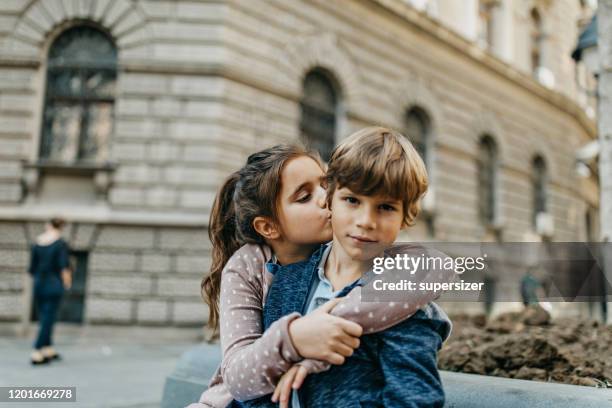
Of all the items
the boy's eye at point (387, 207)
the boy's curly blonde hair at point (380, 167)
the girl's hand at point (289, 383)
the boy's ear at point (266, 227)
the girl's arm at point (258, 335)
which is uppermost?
the boy's curly blonde hair at point (380, 167)

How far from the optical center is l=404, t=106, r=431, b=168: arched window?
13.7 m

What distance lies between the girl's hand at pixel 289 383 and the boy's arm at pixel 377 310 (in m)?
0.02

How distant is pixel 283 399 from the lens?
1343 mm

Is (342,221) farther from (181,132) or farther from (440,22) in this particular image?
(440,22)

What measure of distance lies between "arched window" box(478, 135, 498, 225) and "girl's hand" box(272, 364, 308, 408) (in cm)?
1498

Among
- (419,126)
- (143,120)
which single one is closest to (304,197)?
(143,120)

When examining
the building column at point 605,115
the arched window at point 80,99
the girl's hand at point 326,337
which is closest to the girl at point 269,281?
the girl's hand at point 326,337

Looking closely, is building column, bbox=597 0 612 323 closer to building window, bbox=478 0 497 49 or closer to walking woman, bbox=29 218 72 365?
walking woman, bbox=29 218 72 365

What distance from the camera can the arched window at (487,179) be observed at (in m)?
15.7

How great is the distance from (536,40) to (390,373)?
812 inches

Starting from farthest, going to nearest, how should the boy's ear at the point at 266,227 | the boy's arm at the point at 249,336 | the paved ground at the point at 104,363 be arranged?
the paved ground at the point at 104,363, the boy's ear at the point at 266,227, the boy's arm at the point at 249,336

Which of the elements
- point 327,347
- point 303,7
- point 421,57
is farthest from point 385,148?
point 421,57

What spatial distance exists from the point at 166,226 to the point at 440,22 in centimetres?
909

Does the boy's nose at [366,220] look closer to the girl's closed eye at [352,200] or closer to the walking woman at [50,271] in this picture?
the girl's closed eye at [352,200]
